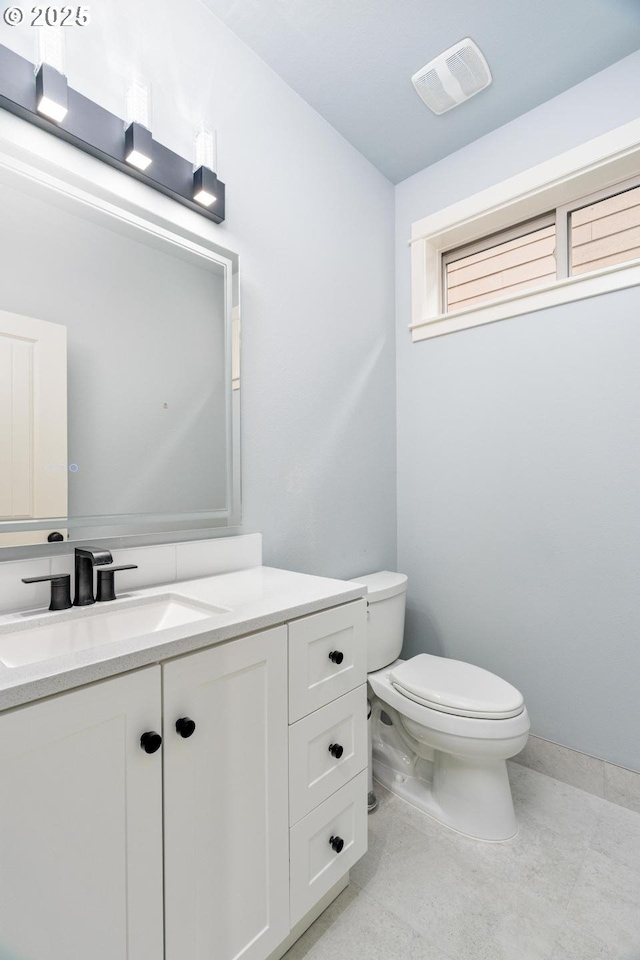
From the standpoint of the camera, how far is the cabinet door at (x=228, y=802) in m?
0.82

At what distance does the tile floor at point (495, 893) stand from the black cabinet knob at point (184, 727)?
2.51 feet

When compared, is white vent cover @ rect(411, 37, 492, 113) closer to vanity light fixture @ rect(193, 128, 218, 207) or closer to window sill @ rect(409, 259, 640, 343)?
window sill @ rect(409, 259, 640, 343)

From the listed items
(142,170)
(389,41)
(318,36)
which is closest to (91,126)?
(142,170)

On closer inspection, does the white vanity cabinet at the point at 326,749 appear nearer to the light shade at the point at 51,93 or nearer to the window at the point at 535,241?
the light shade at the point at 51,93

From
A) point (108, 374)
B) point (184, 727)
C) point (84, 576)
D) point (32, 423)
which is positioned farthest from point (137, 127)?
point (184, 727)

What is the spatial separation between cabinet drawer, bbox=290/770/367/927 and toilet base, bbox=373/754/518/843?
1.46 feet

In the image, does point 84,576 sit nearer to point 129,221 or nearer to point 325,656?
point 325,656

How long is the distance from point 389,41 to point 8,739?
87.3 inches

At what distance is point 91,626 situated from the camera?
101 centimetres

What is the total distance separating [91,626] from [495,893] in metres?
1.35

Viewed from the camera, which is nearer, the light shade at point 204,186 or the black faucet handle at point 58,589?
the black faucet handle at point 58,589

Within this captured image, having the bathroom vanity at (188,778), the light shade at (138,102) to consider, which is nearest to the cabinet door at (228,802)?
the bathroom vanity at (188,778)

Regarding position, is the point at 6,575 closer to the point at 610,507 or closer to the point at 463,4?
the point at 610,507

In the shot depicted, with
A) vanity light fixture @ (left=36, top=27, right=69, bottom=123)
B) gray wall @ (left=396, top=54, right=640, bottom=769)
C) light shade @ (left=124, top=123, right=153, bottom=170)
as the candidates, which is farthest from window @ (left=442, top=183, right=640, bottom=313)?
vanity light fixture @ (left=36, top=27, right=69, bottom=123)
